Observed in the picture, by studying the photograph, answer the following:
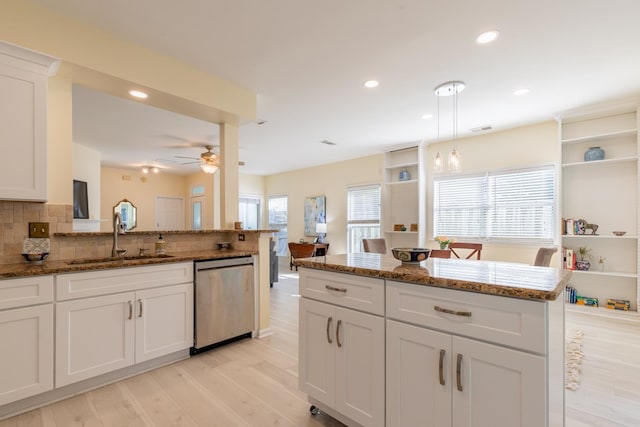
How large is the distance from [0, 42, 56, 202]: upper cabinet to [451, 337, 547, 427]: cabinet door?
9.32 feet

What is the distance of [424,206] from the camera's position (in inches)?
229

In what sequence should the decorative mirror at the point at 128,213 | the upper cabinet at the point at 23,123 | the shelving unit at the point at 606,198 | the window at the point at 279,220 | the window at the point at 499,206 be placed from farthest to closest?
the window at the point at 279,220
the decorative mirror at the point at 128,213
the window at the point at 499,206
the shelving unit at the point at 606,198
the upper cabinet at the point at 23,123

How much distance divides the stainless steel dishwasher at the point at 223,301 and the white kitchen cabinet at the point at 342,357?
1.29 meters

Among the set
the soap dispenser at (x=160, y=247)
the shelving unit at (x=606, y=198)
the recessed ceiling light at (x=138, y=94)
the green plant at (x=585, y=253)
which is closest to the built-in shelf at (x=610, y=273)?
the shelving unit at (x=606, y=198)

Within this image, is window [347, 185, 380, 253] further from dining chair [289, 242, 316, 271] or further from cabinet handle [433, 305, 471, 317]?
cabinet handle [433, 305, 471, 317]

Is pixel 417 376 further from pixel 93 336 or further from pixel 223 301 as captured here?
pixel 93 336

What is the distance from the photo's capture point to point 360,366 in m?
1.62

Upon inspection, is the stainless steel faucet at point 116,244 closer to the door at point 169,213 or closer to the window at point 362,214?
the window at point 362,214

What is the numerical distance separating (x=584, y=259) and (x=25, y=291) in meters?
6.05

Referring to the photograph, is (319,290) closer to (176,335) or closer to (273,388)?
(273,388)

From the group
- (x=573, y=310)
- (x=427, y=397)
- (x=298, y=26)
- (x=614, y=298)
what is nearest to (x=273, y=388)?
(x=427, y=397)

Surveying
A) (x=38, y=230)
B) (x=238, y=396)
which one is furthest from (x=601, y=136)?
(x=38, y=230)

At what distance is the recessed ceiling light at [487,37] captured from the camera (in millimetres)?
2424

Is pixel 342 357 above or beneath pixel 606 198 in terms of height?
beneath
